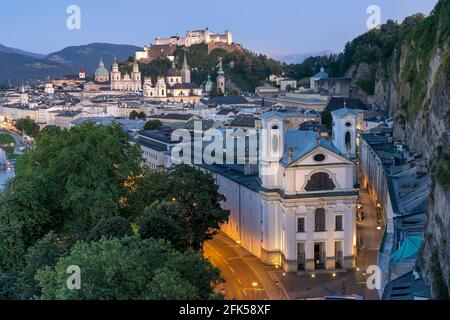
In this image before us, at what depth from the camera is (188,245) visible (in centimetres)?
3041

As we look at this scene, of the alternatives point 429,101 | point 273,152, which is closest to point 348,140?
point 429,101

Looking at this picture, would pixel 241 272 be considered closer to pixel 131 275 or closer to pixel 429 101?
pixel 429 101

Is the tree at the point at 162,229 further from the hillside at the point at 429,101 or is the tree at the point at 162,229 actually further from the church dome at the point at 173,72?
the church dome at the point at 173,72

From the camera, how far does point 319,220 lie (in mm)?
A: 33500

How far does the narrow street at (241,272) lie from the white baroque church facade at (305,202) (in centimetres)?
106

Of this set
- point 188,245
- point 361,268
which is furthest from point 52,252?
point 361,268

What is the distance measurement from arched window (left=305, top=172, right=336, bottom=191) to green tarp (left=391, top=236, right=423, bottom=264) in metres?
6.57

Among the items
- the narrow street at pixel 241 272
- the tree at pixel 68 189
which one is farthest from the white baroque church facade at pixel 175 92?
the narrow street at pixel 241 272

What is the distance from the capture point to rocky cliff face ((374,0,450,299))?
2144cm

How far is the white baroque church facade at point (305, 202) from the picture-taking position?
32.9 m

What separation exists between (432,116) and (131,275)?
15560 millimetres

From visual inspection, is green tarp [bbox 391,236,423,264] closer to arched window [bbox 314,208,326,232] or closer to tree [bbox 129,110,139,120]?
arched window [bbox 314,208,326,232]

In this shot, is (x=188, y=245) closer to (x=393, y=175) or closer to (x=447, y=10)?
(x=393, y=175)

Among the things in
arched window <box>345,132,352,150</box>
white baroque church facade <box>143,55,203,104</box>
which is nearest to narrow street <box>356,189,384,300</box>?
arched window <box>345,132,352,150</box>
